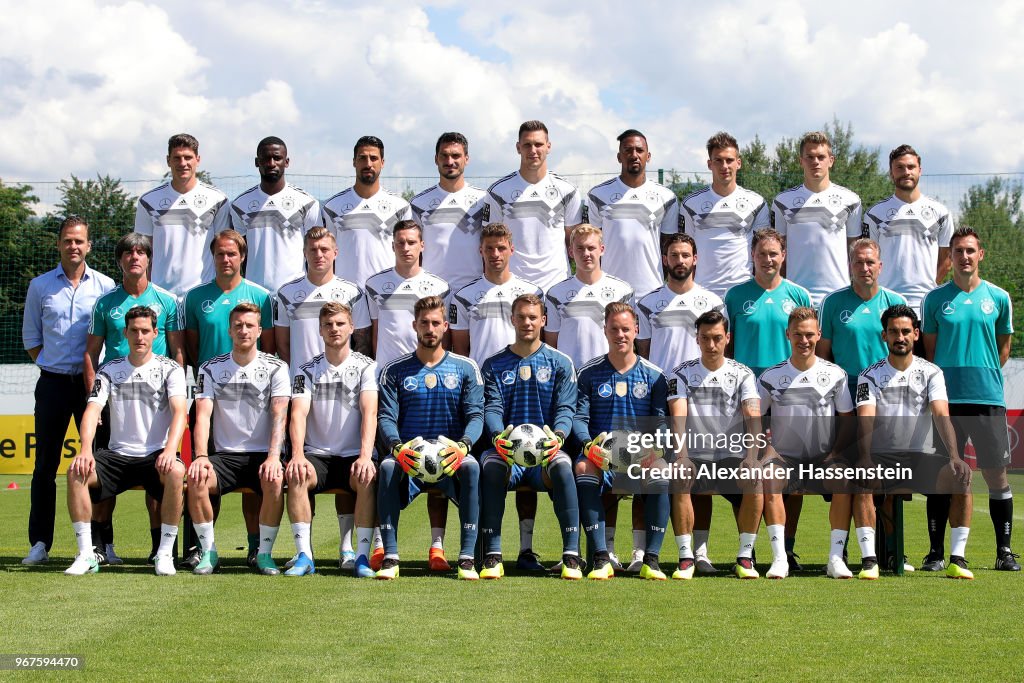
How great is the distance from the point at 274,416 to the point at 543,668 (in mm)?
3189

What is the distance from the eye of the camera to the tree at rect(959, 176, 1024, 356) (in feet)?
57.8

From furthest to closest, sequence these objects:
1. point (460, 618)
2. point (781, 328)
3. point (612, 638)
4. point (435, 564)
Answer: point (781, 328) < point (435, 564) < point (460, 618) < point (612, 638)

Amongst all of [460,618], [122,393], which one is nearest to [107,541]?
[122,393]

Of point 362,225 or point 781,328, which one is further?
point 362,225

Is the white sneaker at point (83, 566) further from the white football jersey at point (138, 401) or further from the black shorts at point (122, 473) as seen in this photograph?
the white football jersey at point (138, 401)

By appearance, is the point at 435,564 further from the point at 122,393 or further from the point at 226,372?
the point at 122,393

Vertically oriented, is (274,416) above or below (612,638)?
above

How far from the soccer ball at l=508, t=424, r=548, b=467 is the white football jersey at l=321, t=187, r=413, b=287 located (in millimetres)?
2159

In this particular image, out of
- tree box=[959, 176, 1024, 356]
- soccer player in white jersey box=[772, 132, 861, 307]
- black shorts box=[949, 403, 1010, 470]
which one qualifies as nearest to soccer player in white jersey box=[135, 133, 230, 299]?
soccer player in white jersey box=[772, 132, 861, 307]

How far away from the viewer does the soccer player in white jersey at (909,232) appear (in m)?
7.93

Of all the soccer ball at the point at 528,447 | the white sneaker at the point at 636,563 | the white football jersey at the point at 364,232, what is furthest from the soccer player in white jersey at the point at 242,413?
the white sneaker at the point at 636,563

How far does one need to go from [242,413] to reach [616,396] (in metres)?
2.24

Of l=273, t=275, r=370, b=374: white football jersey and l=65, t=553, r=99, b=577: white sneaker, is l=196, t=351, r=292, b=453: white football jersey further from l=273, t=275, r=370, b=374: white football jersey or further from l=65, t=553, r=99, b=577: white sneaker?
l=65, t=553, r=99, b=577: white sneaker

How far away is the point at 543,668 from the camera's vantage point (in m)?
4.07
